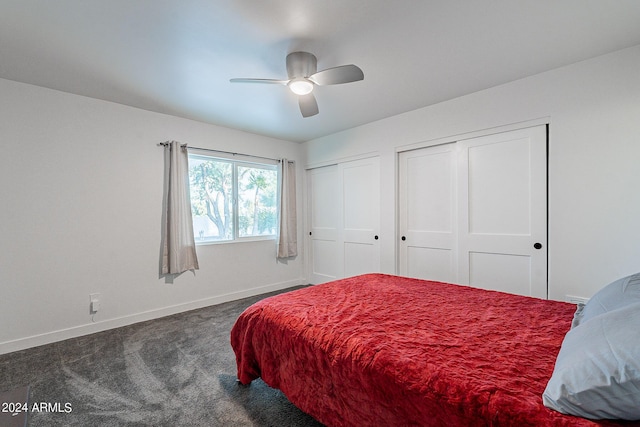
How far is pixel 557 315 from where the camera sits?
61.2 inches

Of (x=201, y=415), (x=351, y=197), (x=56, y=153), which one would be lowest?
(x=201, y=415)

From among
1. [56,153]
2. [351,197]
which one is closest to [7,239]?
[56,153]

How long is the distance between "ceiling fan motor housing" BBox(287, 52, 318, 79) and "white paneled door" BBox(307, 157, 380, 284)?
1899 mm

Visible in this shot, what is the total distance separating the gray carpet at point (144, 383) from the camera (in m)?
1.68

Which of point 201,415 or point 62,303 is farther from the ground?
point 62,303

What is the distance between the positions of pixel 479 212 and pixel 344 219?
1863mm

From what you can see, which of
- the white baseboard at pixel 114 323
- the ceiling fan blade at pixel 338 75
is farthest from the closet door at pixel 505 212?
the white baseboard at pixel 114 323

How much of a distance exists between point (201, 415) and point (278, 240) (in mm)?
2931

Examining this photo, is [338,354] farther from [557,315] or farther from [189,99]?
[189,99]

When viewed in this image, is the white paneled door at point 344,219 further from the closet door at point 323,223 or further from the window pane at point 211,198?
the window pane at point 211,198

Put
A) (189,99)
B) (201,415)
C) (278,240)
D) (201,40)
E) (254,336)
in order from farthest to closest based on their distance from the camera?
1. (278,240)
2. (189,99)
3. (201,40)
4. (254,336)
5. (201,415)

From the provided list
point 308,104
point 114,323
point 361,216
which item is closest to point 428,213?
point 361,216

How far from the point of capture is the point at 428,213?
133 inches

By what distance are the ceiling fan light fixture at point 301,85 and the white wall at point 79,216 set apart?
2.02 metres
